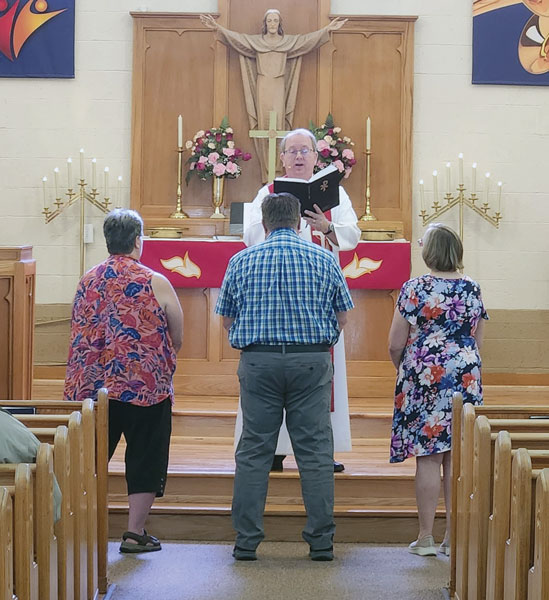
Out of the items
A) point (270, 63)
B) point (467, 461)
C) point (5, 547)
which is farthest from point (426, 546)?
point (270, 63)

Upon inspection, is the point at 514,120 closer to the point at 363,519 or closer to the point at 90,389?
the point at 363,519

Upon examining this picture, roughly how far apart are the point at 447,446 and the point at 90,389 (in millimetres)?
1623

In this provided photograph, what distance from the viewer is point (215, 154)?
26.0 feet

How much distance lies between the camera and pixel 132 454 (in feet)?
15.3

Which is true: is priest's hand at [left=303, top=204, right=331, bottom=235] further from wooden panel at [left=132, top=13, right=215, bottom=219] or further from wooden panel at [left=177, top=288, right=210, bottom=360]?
wooden panel at [left=132, top=13, right=215, bottom=219]

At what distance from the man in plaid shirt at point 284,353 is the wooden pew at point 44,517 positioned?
1494 millimetres

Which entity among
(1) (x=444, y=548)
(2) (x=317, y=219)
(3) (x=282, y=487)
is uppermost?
(2) (x=317, y=219)

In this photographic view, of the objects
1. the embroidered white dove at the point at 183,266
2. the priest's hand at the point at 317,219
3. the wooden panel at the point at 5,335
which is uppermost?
the priest's hand at the point at 317,219

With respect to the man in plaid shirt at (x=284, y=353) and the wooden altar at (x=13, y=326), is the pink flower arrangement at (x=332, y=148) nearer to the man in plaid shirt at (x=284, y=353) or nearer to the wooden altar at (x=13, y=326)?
the wooden altar at (x=13, y=326)

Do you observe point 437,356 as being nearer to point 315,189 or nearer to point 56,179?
point 315,189

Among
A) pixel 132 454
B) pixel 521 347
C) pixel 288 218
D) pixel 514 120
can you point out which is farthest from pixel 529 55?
pixel 132 454

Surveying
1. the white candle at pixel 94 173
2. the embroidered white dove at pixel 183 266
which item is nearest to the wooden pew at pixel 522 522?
the embroidered white dove at pixel 183 266

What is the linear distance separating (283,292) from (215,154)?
365cm

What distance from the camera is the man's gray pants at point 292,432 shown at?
453 centimetres
